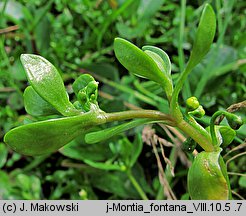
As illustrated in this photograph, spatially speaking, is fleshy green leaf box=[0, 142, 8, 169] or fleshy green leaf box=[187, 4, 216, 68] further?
fleshy green leaf box=[0, 142, 8, 169]

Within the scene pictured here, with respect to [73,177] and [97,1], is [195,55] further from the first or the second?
[97,1]

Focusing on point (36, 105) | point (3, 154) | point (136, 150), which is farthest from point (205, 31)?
point (3, 154)

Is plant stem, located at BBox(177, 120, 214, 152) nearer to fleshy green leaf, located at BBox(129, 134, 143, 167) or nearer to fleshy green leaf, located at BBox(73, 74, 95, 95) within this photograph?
fleshy green leaf, located at BBox(73, 74, 95, 95)

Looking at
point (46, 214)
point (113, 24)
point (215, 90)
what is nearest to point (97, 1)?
point (113, 24)

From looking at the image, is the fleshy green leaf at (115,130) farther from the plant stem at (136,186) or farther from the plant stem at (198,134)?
the plant stem at (136,186)

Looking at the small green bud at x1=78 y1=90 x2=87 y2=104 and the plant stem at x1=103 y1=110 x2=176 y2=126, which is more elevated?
the small green bud at x1=78 y1=90 x2=87 y2=104

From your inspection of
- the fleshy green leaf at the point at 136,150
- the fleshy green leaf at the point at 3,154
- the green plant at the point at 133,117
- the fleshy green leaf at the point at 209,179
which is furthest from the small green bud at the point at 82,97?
the fleshy green leaf at the point at 3,154

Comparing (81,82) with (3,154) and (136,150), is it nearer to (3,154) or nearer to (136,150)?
(136,150)

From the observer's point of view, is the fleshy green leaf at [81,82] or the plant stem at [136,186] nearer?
the fleshy green leaf at [81,82]

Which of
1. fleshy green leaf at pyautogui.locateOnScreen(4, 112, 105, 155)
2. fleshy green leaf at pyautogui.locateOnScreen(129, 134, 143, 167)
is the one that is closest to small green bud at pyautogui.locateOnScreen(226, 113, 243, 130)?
fleshy green leaf at pyautogui.locateOnScreen(4, 112, 105, 155)
